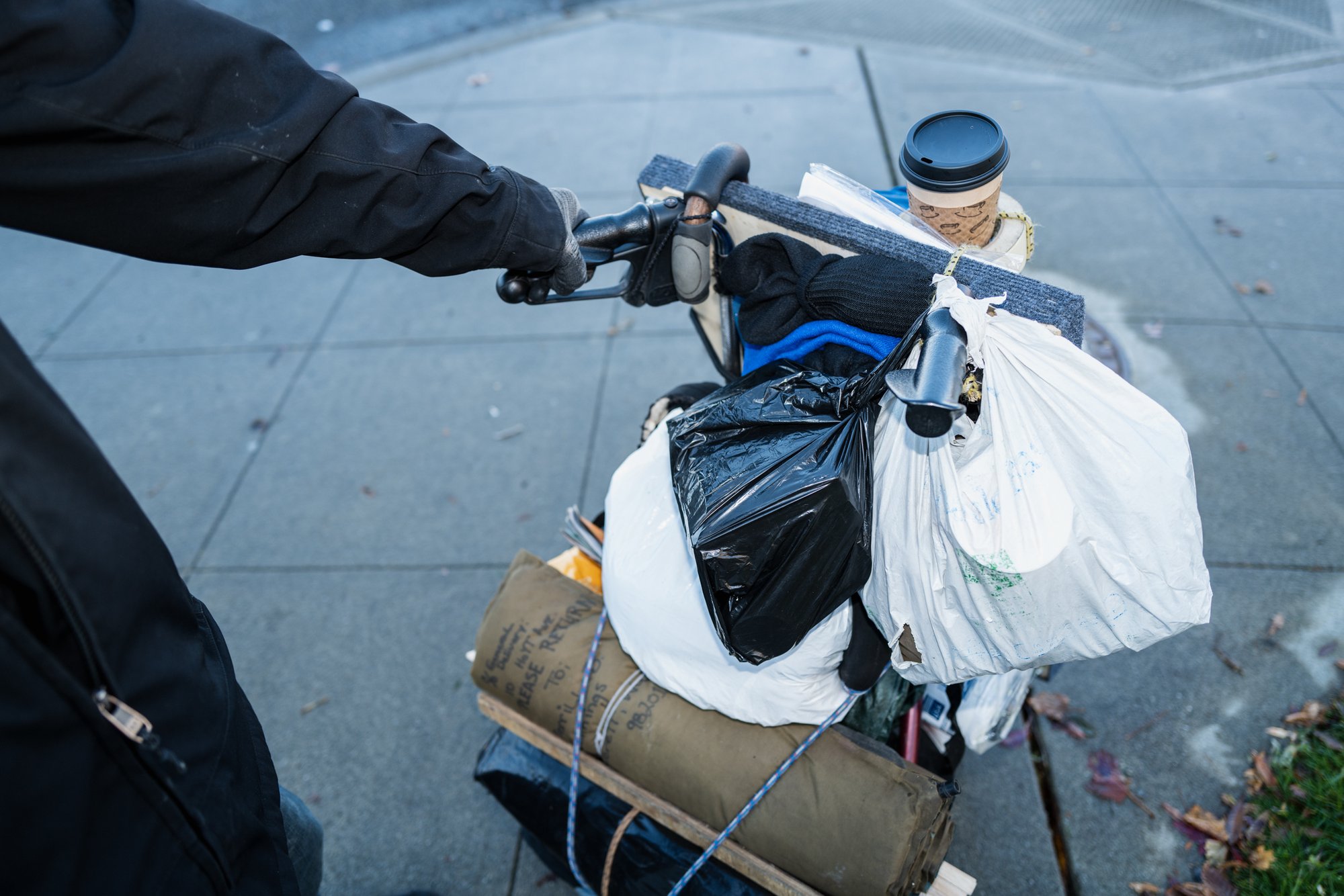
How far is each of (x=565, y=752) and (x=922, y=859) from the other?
0.68 metres

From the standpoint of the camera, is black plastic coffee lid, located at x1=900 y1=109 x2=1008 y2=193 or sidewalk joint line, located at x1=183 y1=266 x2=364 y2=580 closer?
black plastic coffee lid, located at x1=900 y1=109 x2=1008 y2=193

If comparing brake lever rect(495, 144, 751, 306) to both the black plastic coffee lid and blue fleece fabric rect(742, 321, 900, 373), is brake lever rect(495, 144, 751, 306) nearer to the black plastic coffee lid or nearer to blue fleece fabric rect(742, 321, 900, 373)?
blue fleece fabric rect(742, 321, 900, 373)

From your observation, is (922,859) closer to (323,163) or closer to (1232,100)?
(323,163)

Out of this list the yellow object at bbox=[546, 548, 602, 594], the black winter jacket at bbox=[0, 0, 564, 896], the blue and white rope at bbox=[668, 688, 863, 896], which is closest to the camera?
the black winter jacket at bbox=[0, 0, 564, 896]

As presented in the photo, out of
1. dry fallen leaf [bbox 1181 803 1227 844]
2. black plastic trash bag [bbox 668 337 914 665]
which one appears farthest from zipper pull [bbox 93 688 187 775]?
dry fallen leaf [bbox 1181 803 1227 844]

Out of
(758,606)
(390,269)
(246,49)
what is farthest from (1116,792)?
(390,269)

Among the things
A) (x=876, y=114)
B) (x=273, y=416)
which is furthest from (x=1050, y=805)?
(x=876, y=114)

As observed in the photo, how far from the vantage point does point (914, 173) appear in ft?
5.07

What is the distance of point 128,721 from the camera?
99 centimetres

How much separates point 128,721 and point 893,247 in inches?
51.6

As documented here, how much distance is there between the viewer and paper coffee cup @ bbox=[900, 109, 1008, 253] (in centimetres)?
151

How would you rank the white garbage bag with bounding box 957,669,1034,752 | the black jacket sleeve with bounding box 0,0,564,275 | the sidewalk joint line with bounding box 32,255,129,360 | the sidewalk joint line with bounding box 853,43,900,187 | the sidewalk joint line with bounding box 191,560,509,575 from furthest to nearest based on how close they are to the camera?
the sidewalk joint line with bounding box 853,43,900,187 < the sidewalk joint line with bounding box 32,255,129,360 < the sidewalk joint line with bounding box 191,560,509,575 < the white garbage bag with bounding box 957,669,1034,752 < the black jacket sleeve with bounding box 0,0,564,275

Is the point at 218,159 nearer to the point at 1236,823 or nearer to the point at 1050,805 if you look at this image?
the point at 1050,805

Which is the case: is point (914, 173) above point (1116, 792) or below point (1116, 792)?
above
